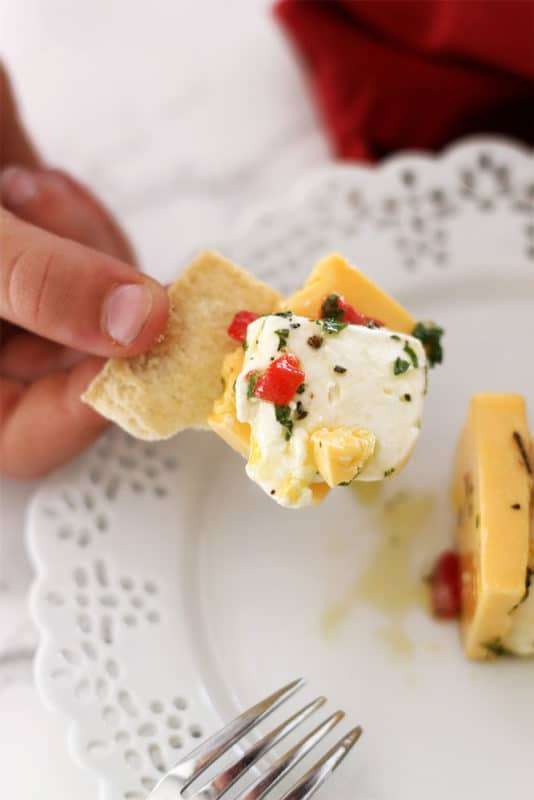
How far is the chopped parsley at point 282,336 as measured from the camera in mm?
1768

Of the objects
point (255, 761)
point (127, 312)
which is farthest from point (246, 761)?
point (127, 312)

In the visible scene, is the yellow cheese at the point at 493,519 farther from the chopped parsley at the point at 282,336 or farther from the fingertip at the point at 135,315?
the fingertip at the point at 135,315

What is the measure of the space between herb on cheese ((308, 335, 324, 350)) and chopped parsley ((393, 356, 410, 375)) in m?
0.15

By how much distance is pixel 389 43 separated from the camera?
2.95 metres

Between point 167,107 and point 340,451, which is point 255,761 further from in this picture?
point 167,107

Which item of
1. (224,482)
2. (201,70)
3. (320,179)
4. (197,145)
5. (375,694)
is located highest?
(201,70)

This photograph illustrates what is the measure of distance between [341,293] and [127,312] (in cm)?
46

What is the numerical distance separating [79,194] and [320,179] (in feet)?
2.30

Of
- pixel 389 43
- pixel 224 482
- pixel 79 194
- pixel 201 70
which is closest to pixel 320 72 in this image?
pixel 389 43

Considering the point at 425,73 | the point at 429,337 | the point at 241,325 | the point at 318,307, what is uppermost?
the point at 425,73

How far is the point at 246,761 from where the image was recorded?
1885mm

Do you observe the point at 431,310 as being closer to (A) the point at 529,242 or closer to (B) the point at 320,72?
(A) the point at 529,242

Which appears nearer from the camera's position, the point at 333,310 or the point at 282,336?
the point at 282,336

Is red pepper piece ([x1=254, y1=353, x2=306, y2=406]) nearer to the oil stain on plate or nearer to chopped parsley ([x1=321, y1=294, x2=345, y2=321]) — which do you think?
chopped parsley ([x1=321, y1=294, x2=345, y2=321])
